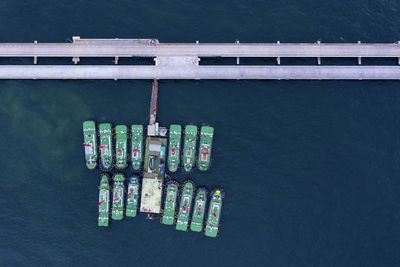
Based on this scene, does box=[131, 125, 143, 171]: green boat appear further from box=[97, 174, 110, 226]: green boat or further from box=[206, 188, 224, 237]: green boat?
box=[206, 188, 224, 237]: green boat

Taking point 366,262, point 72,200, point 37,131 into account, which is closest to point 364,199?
point 366,262

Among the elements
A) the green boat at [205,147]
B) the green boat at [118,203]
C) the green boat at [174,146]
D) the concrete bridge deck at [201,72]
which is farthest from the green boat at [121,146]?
the green boat at [205,147]

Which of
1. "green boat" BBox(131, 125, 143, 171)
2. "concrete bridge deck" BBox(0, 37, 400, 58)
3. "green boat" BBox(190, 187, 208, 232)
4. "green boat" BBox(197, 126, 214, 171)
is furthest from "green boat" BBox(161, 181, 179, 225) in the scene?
"concrete bridge deck" BBox(0, 37, 400, 58)

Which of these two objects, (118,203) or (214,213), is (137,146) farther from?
(214,213)

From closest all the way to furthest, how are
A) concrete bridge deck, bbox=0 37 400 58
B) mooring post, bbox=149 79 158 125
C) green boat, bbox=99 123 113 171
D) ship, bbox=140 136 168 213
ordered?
ship, bbox=140 136 168 213, mooring post, bbox=149 79 158 125, green boat, bbox=99 123 113 171, concrete bridge deck, bbox=0 37 400 58

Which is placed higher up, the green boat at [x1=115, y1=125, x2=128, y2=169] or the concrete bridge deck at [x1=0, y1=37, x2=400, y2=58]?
the concrete bridge deck at [x1=0, y1=37, x2=400, y2=58]

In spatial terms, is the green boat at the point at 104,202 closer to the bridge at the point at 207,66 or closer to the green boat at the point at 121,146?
the green boat at the point at 121,146

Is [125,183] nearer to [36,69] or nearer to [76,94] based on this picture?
[76,94]

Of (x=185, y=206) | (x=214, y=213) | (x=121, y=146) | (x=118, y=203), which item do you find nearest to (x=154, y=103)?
(x=121, y=146)
